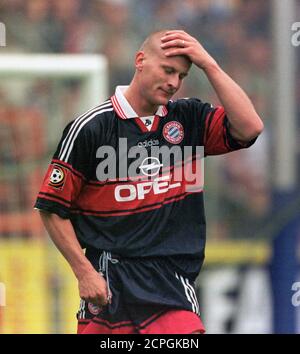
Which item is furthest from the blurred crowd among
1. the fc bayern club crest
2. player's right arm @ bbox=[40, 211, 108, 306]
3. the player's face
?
player's right arm @ bbox=[40, 211, 108, 306]

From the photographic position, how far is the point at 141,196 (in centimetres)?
521

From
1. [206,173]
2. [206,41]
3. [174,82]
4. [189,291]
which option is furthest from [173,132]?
[206,41]

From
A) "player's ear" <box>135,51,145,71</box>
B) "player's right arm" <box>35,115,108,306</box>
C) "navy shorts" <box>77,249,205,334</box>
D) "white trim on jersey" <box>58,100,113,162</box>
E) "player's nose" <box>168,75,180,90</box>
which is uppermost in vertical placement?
"player's ear" <box>135,51,145,71</box>

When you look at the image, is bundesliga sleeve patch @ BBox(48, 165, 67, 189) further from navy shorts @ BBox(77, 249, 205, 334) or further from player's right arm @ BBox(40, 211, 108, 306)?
navy shorts @ BBox(77, 249, 205, 334)

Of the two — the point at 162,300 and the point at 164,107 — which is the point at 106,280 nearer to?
the point at 162,300

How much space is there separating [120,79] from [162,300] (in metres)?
4.93

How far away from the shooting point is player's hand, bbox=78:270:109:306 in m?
5.06

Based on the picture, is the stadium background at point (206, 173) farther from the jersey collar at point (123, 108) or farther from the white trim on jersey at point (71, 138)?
the white trim on jersey at point (71, 138)

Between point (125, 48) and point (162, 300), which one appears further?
point (125, 48)

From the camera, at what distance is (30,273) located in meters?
9.02

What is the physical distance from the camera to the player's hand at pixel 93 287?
5.06 metres

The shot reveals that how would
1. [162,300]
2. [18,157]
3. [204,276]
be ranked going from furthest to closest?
[204,276] < [18,157] < [162,300]

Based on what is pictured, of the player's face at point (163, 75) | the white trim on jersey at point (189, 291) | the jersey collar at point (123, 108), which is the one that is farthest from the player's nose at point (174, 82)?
the white trim on jersey at point (189, 291)
